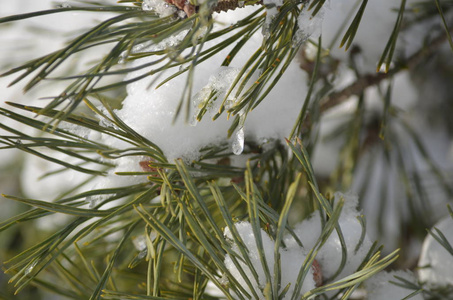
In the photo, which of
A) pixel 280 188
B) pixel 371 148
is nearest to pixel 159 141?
pixel 280 188

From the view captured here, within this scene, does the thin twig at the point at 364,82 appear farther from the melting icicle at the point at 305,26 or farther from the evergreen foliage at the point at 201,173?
the melting icicle at the point at 305,26

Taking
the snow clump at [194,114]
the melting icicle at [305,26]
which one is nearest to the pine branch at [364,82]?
the snow clump at [194,114]

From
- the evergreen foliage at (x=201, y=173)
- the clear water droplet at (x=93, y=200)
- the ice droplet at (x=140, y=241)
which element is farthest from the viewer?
the ice droplet at (x=140, y=241)

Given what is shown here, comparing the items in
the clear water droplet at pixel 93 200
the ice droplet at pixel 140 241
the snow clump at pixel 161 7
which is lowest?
the ice droplet at pixel 140 241

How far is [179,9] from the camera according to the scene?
44 cm

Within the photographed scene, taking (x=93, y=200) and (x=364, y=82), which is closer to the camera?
(x=93, y=200)

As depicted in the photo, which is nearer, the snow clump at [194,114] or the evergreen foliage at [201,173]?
the evergreen foliage at [201,173]

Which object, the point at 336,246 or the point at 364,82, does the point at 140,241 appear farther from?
the point at 364,82

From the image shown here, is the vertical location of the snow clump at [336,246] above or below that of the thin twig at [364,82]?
below

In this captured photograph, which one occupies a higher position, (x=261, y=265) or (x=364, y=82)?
(x=364, y=82)

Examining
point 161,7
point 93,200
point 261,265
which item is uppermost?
point 161,7

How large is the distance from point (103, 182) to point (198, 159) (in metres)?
0.12

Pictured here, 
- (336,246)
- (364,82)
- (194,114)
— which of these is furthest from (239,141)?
(364,82)

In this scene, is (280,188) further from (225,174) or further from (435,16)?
(435,16)
